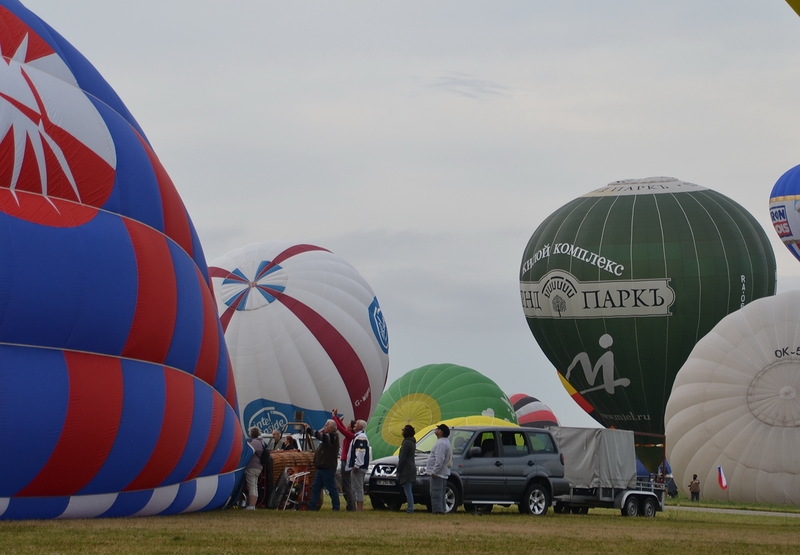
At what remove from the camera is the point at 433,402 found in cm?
4397

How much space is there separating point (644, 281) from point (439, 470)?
864 inches

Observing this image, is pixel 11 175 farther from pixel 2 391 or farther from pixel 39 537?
pixel 39 537

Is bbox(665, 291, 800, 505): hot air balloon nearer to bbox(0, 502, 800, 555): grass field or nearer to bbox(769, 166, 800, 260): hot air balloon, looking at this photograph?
bbox(0, 502, 800, 555): grass field

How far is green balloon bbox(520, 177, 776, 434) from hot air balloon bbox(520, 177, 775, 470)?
0.03 m

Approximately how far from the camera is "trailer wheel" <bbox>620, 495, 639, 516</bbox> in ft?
70.3

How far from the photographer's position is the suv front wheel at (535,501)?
20156 mm

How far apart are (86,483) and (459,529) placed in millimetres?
3869

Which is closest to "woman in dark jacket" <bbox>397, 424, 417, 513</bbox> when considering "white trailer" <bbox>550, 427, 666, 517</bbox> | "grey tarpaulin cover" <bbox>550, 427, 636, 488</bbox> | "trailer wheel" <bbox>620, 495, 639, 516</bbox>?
"white trailer" <bbox>550, 427, 666, 517</bbox>

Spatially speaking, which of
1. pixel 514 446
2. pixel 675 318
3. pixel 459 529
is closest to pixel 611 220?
pixel 675 318

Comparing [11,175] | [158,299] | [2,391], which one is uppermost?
[11,175]

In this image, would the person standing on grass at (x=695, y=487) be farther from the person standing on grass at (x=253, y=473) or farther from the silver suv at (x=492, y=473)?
the person standing on grass at (x=253, y=473)

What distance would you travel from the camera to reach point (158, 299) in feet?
51.9

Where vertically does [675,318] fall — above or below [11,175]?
above

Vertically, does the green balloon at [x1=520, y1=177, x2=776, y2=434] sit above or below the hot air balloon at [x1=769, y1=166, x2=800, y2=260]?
below
